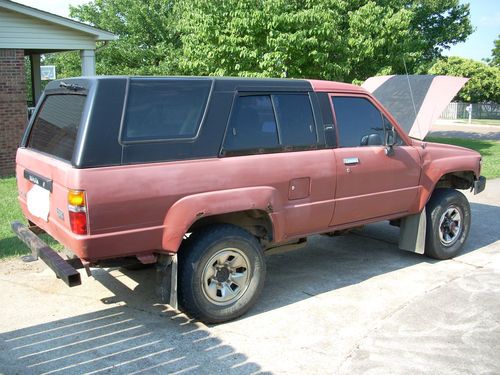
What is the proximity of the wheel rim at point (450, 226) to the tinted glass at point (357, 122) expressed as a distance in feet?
4.65

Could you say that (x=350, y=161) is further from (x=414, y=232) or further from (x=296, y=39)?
(x=296, y=39)

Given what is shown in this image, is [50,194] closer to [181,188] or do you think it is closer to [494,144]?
[181,188]

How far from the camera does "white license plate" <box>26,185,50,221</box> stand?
421 cm

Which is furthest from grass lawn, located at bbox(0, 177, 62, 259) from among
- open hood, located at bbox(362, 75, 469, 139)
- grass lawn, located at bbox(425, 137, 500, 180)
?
grass lawn, located at bbox(425, 137, 500, 180)

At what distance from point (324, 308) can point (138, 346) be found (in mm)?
1673

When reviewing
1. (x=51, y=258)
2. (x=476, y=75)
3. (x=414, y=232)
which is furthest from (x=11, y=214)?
(x=476, y=75)

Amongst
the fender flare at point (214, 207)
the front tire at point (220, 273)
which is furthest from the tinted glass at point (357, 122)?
the front tire at point (220, 273)

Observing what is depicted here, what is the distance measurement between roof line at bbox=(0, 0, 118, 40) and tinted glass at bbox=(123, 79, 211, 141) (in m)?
9.78

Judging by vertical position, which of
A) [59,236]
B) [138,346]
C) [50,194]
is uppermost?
[50,194]

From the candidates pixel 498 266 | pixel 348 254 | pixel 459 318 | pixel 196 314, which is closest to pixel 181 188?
pixel 196 314

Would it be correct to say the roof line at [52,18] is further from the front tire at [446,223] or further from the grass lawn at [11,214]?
the front tire at [446,223]

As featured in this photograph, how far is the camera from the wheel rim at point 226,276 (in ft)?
14.2

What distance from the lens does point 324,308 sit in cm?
479

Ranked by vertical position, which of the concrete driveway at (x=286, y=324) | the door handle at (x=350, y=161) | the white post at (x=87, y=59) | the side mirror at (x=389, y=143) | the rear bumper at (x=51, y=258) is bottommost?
the concrete driveway at (x=286, y=324)
